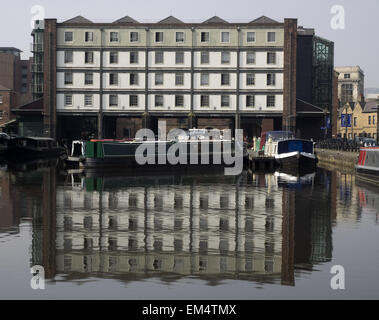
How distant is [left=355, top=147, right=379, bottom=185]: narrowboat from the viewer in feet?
129

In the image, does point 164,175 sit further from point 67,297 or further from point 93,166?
point 67,297

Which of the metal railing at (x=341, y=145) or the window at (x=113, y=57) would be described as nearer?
the metal railing at (x=341, y=145)

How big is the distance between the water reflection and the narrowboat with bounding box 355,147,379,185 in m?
2.65

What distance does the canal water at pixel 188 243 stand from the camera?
12438 mm

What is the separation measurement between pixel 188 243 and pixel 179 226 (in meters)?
3.24

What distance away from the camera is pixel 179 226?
20594mm

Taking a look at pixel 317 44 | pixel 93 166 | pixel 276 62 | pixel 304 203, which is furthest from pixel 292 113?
pixel 304 203

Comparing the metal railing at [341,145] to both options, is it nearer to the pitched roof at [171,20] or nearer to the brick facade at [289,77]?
the brick facade at [289,77]

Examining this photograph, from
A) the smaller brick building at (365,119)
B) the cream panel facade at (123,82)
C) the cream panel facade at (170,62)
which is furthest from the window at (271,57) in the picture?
the smaller brick building at (365,119)

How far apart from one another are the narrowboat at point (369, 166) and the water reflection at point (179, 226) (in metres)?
2.65

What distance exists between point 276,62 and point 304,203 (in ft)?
176

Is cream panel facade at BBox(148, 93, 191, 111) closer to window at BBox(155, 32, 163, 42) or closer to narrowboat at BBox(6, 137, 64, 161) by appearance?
window at BBox(155, 32, 163, 42)

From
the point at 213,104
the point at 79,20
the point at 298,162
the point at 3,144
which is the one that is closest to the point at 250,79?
the point at 213,104

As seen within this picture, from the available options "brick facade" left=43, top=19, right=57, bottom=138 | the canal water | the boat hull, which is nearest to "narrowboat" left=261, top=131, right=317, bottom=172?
the boat hull
